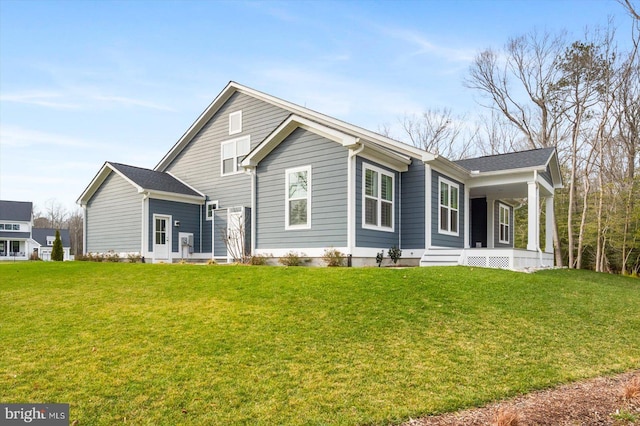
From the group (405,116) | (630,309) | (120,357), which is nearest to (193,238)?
(120,357)

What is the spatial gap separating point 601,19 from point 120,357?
2716cm

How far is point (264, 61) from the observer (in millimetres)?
16312

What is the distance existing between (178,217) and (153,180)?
1.84 metres

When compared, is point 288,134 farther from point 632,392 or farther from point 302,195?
point 632,392

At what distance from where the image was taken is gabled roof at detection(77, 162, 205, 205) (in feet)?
52.3

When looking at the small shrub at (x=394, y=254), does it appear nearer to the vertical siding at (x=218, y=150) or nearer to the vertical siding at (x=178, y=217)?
the vertical siding at (x=218, y=150)

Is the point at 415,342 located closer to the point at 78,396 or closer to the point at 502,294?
the point at 502,294

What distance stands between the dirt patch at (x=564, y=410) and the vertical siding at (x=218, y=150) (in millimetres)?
12453

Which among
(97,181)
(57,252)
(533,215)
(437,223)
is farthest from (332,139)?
(57,252)

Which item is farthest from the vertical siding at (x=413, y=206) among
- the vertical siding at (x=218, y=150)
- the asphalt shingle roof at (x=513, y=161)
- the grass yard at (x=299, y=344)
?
the vertical siding at (x=218, y=150)

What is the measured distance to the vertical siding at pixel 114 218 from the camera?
16180 mm

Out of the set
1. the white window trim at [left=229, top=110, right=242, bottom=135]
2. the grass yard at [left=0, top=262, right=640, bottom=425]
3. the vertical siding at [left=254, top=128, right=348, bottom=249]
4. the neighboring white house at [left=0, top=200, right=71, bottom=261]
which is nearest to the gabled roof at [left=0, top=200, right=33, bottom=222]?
the neighboring white house at [left=0, top=200, right=71, bottom=261]

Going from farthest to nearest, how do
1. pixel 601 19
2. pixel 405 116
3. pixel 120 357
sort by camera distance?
pixel 405 116, pixel 601 19, pixel 120 357

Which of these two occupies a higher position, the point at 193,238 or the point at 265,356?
the point at 193,238
